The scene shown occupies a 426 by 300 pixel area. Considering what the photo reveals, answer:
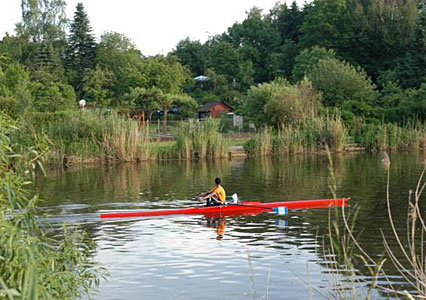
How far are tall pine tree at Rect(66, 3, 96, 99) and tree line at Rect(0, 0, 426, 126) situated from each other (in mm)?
110

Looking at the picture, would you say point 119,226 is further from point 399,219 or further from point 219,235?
point 399,219

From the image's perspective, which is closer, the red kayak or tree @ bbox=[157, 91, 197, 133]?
the red kayak

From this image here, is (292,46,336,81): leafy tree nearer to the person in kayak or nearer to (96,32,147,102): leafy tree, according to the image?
(96,32,147,102): leafy tree

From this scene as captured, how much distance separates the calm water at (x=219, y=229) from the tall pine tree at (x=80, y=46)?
131ft

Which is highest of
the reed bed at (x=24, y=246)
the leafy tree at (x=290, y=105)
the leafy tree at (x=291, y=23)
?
the leafy tree at (x=291, y=23)

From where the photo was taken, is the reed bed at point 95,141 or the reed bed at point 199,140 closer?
the reed bed at point 95,141

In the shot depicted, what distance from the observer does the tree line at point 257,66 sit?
43688 mm

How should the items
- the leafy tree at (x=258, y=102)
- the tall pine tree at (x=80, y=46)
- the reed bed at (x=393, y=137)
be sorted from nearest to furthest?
the reed bed at (x=393, y=137), the leafy tree at (x=258, y=102), the tall pine tree at (x=80, y=46)

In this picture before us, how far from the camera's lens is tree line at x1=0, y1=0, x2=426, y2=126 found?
43688mm

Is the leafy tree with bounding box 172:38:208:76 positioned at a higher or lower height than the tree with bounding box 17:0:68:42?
lower

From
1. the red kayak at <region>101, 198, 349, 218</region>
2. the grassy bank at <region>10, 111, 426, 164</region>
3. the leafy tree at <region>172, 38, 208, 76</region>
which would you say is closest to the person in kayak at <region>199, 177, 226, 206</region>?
the red kayak at <region>101, 198, 349, 218</region>

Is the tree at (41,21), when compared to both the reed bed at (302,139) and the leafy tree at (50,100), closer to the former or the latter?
the leafy tree at (50,100)

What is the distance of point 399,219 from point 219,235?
4.71 metres

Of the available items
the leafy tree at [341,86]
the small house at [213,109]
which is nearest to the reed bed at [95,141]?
the leafy tree at [341,86]
